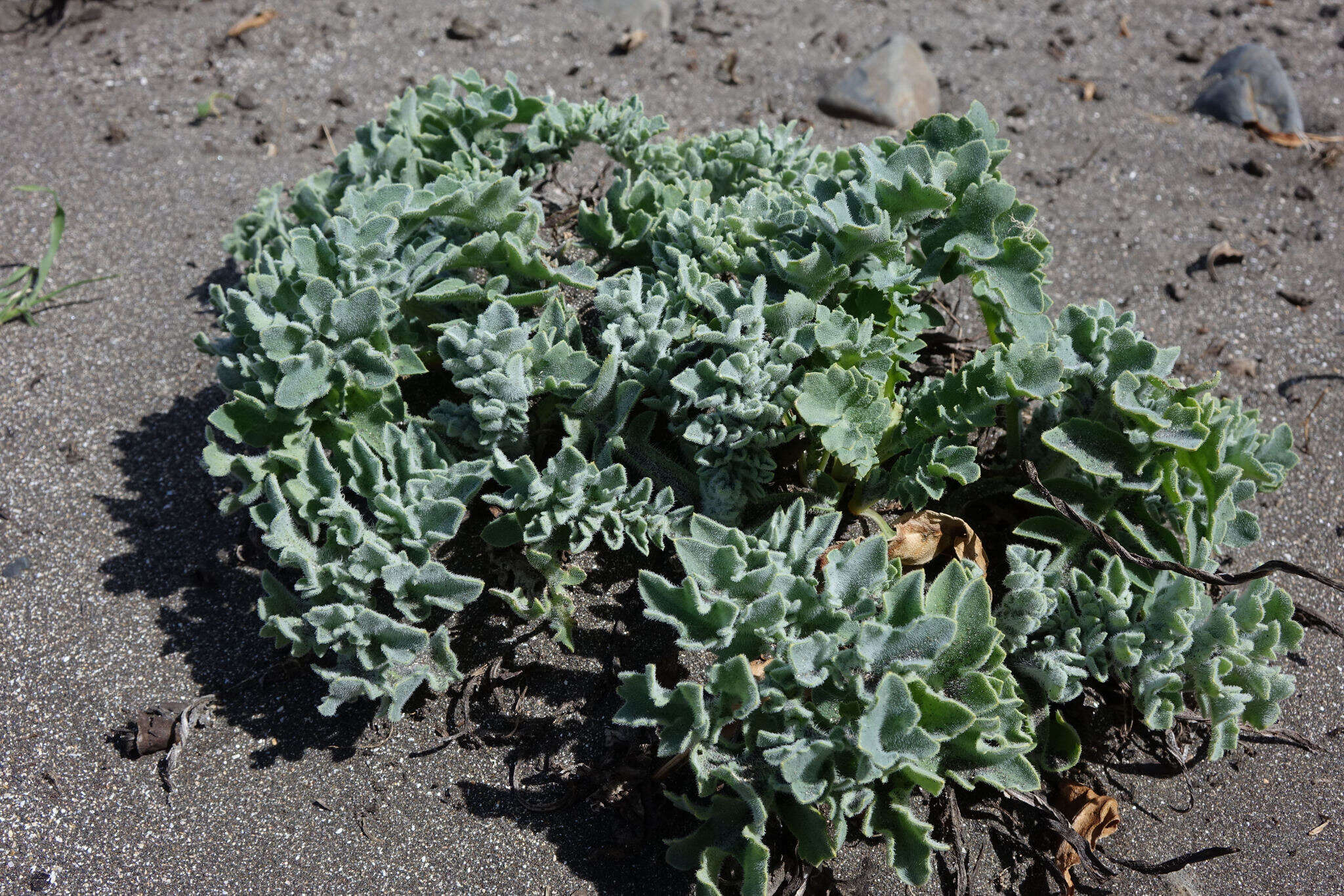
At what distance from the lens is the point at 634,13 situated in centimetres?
499

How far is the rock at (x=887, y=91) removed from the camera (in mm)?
4512

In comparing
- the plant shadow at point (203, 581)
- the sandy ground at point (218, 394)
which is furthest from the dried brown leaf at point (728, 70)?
the plant shadow at point (203, 581)

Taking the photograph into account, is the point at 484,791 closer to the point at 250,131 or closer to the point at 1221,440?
the point at 1221,440

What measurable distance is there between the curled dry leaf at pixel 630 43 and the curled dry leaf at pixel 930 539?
3.15 m

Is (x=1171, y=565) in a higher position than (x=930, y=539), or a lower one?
Answer: higher

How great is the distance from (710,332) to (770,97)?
2.63 m

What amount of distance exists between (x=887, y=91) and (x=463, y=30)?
6.75ft

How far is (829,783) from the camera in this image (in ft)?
6.70

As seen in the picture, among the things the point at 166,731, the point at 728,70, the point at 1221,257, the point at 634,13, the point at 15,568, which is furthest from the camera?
the point at 634,13

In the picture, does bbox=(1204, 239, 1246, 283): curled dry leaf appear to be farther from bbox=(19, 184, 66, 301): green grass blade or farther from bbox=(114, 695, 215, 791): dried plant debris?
bbox=(19, 184, 66, 301): green grass blade

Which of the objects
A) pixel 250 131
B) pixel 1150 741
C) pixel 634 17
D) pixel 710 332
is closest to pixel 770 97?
pixel 634 17

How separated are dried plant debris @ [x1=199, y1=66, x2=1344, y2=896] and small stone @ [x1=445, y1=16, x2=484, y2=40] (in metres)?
2.23

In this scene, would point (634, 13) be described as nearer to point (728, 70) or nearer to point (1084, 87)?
point (728, 70)

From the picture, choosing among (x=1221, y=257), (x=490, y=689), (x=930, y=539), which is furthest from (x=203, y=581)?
(x=1221, y=257)
